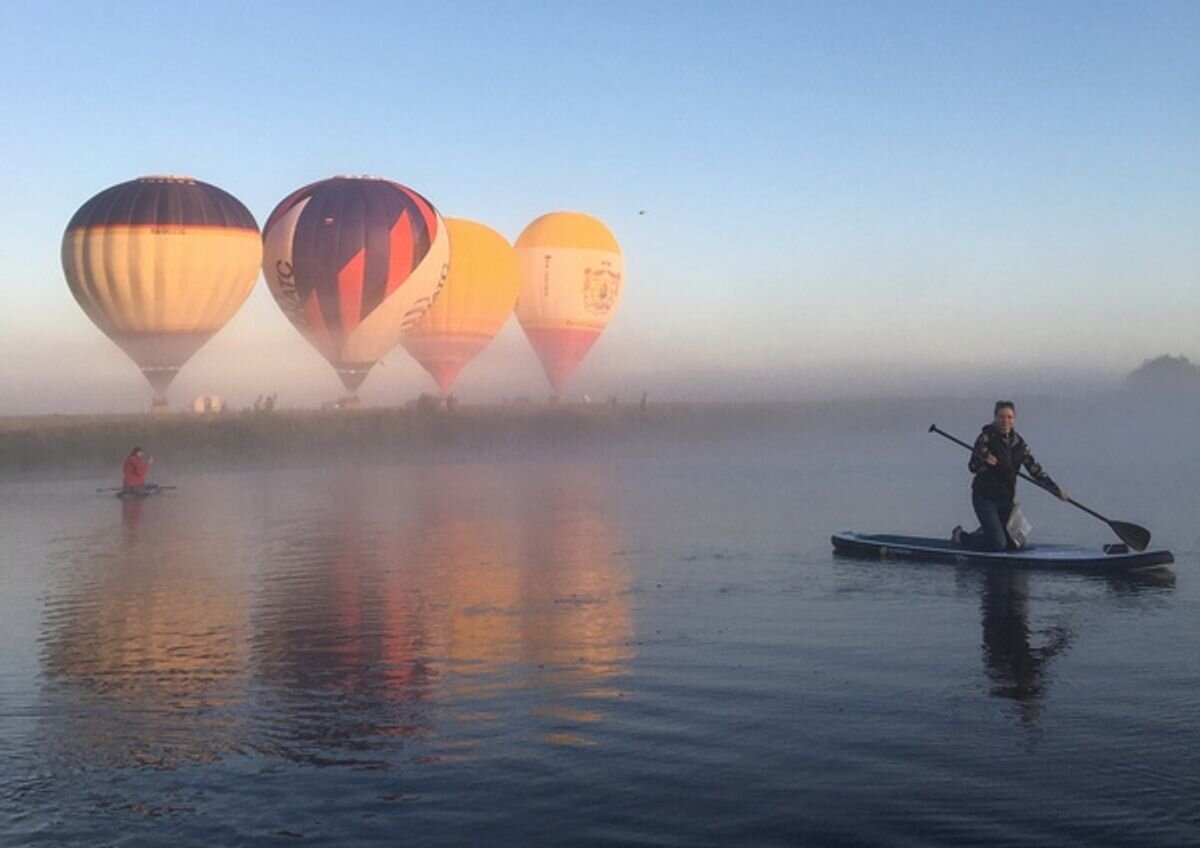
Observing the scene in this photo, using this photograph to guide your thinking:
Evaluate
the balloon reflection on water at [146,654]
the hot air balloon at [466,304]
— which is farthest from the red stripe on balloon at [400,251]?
the balloon reflection on water at [146,654]

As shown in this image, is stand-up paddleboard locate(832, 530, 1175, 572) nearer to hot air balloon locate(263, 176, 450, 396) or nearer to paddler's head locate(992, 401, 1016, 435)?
paddler's head locate(992, 401, 1016, 435)

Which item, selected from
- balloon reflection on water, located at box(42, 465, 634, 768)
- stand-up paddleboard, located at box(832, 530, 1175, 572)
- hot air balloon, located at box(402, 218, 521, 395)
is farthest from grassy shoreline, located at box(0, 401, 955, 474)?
stand-up paddleboard, located at box(832, 530, 1175, 572)

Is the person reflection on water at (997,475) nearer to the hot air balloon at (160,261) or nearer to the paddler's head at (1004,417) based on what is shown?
the paddler's head at (1004,417)

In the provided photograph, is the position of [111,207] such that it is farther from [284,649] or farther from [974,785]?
[974,785]

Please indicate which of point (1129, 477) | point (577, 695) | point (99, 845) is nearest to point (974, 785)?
point (577, 695)

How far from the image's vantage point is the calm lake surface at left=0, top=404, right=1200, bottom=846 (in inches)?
332

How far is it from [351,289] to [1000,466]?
49600mm

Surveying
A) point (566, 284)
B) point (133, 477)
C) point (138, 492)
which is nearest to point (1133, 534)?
point (138, 492)

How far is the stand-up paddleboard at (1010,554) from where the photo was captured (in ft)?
63.2

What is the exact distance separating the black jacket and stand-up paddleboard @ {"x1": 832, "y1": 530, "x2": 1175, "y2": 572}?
3.07ft

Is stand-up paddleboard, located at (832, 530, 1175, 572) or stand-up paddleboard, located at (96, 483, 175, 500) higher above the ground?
stand-up paddleboard, located at (96, 483, 175, 500)

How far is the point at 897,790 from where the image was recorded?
8773mm

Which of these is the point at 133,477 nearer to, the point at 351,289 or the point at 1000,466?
the point at 1000,466

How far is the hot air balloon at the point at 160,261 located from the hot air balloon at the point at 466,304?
43.6 feet
